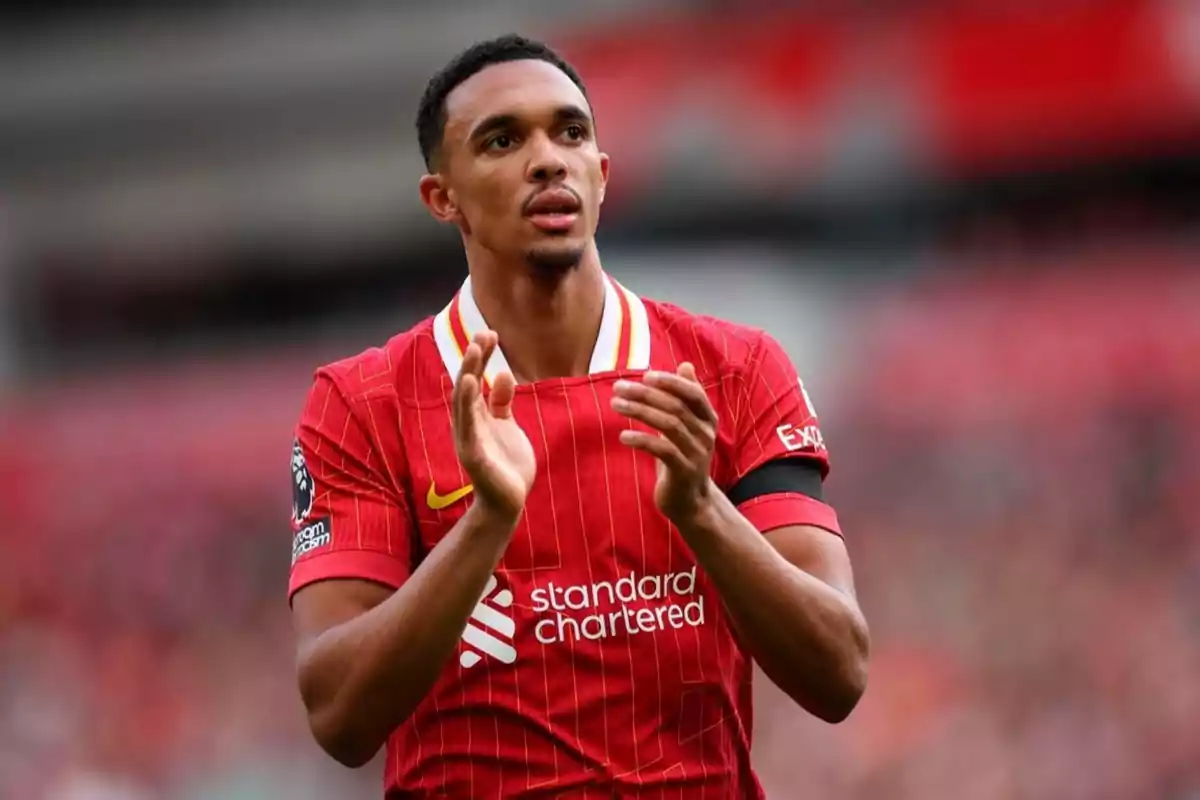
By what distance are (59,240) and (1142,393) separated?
847cm

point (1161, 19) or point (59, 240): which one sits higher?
point (59, 240)

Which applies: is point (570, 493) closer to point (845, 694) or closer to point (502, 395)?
point (502, 395)

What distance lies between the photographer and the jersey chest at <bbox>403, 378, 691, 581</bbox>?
2932mm

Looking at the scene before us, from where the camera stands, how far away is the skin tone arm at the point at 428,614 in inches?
104

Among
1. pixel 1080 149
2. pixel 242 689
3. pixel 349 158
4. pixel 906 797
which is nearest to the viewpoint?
pixel 906 797

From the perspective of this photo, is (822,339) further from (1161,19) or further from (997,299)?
(1161,19)

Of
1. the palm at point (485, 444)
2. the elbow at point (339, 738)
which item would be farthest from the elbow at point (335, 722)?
the palm at point (485, 444)

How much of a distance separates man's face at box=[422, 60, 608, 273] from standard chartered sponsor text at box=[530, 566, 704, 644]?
0.56 metres

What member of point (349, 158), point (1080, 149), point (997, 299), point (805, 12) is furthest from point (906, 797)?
point (349, 158)

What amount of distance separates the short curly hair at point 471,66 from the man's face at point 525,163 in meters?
0.02

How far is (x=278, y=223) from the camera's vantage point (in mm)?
13547

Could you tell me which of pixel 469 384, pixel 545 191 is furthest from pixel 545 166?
pixel 469 384

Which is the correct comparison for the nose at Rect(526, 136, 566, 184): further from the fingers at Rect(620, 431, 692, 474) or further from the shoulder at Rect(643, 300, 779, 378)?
the fingers at Rect(620, 431, 692, 474)

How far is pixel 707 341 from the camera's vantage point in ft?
10.4
